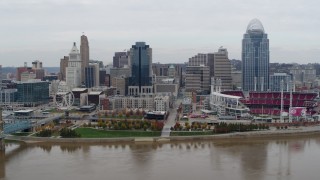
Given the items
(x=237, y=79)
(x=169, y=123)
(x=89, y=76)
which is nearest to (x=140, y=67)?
(x=89, y=76)

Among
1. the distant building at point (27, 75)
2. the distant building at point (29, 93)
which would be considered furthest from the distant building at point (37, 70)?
the distant building at point (29, 93)

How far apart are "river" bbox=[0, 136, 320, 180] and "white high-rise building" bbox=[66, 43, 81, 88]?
17120mm

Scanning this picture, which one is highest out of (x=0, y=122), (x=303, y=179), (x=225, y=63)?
(x=225, y=63)

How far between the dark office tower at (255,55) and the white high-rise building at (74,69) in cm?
1025

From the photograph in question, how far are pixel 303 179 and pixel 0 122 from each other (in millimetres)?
7186

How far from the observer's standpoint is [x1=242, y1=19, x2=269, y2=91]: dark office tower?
29094 mm

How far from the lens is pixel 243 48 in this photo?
97.4ft

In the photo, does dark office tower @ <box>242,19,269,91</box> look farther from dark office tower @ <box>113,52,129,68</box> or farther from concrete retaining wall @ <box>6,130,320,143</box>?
concrete retaining wall @ <box>6,130,320,143</box>

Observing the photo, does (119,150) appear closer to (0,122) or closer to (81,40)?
(0,122)

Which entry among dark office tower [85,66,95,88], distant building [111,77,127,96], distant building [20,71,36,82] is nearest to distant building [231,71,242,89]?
distant building [111,77,127,96]

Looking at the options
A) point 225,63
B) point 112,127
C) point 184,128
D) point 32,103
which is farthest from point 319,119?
point 32,103

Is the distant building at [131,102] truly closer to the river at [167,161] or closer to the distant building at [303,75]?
the river at [167,161]

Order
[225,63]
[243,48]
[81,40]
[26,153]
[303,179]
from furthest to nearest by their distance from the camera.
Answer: [81,40] < [243,48] < [225,63] < [26,153] < [303,179]

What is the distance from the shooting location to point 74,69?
29.4 metres
